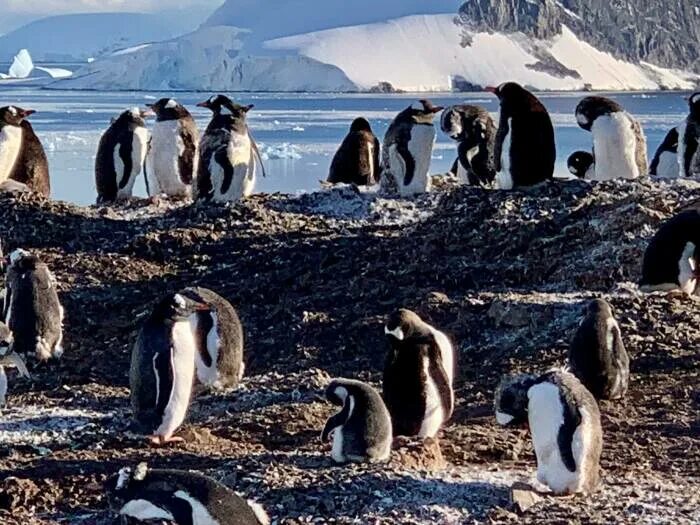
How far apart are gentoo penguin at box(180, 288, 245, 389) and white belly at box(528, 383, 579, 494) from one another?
2.15 m

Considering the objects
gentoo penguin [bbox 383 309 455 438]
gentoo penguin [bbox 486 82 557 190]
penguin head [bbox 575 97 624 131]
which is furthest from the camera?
penguin head [bbox 575 97 624 131]

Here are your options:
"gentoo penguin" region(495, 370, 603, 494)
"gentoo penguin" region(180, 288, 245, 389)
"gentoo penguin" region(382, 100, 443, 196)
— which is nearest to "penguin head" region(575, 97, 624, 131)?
"gentoo penguin" region(382, 100, 443, 196)

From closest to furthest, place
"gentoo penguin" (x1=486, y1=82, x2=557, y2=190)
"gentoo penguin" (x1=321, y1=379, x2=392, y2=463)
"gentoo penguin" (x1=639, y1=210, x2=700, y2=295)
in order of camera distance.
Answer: "gentoo penguin" (x1=321, y1=379, x2=392, y2=463) → "gentoo penguin" (x1=639, y1=210, x2=700, y2=295) → "gentoo penguin" (x1=486, y1=82, x2=557, y2=190)

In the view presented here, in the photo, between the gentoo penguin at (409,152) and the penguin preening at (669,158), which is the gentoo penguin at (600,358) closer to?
the gentoo penguin at (409,152)

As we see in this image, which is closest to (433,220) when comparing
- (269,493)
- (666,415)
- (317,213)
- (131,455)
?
(317,213)

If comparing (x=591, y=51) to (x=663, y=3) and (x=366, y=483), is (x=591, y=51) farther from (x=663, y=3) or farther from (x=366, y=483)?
(x=366, y=483)

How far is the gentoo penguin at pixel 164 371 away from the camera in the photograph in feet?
20.5

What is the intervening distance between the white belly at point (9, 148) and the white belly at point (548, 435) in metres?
8.23

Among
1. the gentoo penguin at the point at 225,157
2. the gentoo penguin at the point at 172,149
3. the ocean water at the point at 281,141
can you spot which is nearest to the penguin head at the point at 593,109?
the gentoo penguin at the point at 225,157

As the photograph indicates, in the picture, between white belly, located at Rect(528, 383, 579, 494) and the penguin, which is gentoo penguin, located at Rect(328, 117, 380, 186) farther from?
white belly, located at Rect(528, 383, 579, 494)

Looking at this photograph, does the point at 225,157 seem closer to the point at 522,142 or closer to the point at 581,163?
the point at 522,142

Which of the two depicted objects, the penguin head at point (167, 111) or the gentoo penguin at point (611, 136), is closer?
the gentoo penguin at point (611, 136)

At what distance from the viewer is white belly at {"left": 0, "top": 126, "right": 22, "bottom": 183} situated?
41.6ft

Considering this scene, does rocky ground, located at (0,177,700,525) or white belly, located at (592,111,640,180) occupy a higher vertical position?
white belly, located at (592,111,640,180)
